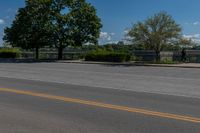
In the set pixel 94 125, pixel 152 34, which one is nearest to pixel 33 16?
pixel 152 34

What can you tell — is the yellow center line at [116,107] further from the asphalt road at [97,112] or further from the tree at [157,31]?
the tree at [157,31]

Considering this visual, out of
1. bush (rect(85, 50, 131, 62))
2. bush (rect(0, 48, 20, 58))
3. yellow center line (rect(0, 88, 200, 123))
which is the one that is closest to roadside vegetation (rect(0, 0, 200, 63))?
bush (rect(85, 50, 131, 62))

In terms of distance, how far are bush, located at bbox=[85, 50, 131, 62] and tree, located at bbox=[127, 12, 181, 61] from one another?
8.02 ft

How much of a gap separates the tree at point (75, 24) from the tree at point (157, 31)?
7.46 metres

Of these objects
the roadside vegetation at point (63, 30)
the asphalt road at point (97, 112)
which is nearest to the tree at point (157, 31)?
the roadside vegetation at point (63, 30)

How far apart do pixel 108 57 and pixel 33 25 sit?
10.4m

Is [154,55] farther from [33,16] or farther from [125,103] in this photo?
[125,103]

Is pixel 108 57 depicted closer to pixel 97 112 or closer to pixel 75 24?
pixel 75 24

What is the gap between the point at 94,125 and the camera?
8.32 meters

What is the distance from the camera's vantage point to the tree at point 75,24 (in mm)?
49344

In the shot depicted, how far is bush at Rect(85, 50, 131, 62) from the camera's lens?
44938mm

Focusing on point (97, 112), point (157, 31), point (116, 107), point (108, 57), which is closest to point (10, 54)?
point (108, 57)

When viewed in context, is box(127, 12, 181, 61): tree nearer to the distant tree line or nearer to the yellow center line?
the distant tree line

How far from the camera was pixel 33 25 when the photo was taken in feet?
165
